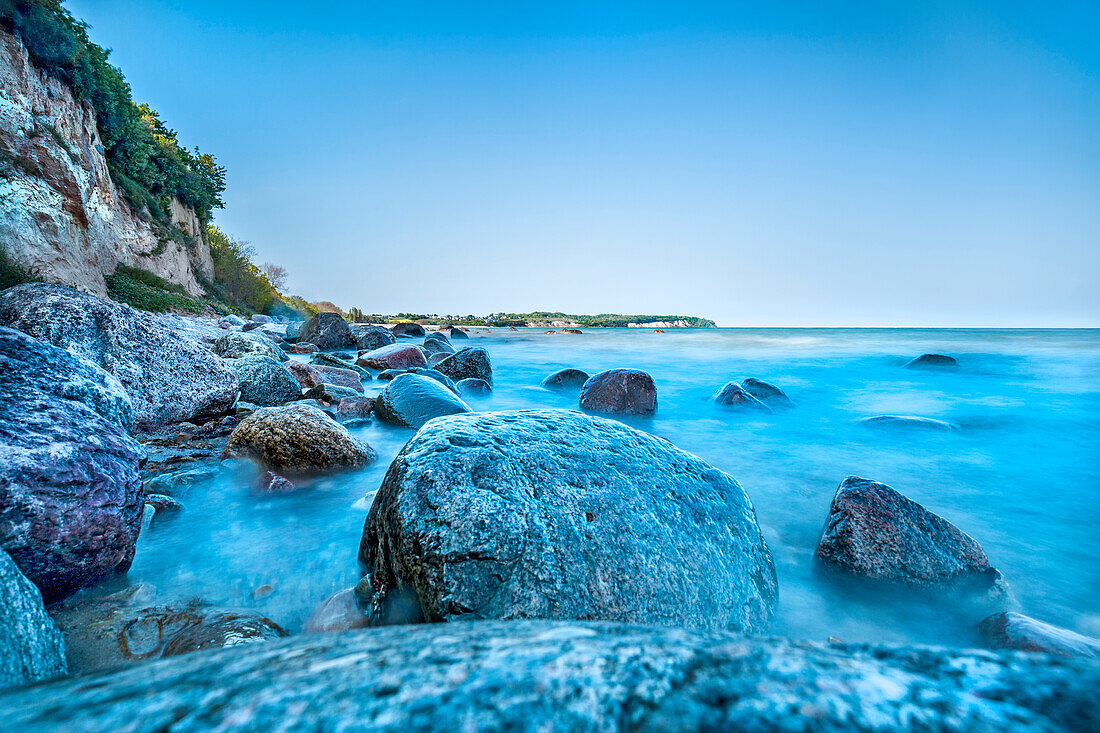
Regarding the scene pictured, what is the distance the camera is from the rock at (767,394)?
32.4 feet

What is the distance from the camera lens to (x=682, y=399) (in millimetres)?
10648

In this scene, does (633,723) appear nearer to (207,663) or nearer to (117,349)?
(207,663)

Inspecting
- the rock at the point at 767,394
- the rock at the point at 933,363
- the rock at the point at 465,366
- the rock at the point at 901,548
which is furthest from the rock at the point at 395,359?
the rock at the point at 933,363

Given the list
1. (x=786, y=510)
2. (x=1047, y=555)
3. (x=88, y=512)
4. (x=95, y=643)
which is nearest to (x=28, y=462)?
(x=88, y=512)

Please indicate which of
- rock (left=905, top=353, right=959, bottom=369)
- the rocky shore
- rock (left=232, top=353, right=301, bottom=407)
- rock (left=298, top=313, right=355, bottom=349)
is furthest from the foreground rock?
rock (left=298, top=313, right=355, bottom=349)

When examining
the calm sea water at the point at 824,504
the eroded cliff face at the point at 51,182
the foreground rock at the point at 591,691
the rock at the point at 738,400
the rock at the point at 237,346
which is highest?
the eroded cliff face at the point at 51,182

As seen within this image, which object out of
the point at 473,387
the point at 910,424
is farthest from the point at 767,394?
the point at 473,387

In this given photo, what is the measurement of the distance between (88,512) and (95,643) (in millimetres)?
721

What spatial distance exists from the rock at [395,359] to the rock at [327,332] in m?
6.84

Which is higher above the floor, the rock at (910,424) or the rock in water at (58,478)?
the rock in water at (58,478)

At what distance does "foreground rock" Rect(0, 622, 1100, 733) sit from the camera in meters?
0.71

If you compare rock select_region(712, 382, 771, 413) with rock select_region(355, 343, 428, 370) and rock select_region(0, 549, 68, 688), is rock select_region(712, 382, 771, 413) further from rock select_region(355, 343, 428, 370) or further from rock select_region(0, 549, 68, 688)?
rock select_region(0, 549, 68, 688)

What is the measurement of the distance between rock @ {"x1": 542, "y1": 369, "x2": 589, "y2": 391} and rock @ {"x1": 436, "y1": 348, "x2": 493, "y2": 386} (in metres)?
1.75

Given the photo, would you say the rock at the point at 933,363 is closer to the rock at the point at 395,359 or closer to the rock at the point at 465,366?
the rock at the point at 465,366
